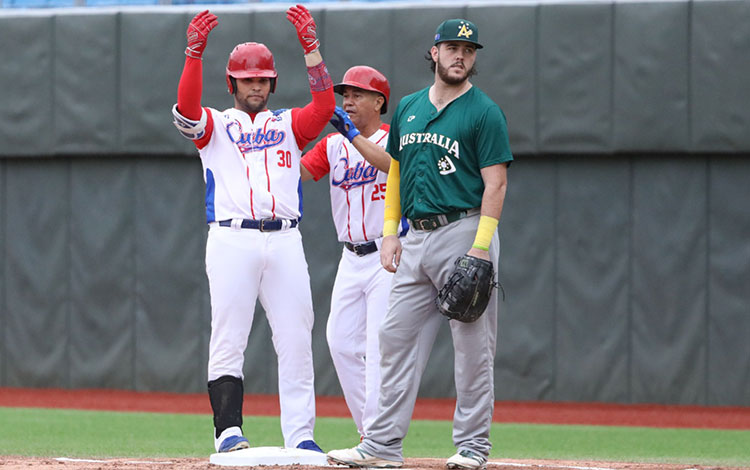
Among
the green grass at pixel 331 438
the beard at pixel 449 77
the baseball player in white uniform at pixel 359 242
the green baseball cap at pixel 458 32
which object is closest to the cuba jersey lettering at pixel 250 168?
the baseball player in white uniform at pixel 359 242

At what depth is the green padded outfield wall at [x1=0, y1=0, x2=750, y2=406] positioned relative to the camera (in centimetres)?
1045

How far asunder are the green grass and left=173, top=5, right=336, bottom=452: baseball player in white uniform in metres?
1.80

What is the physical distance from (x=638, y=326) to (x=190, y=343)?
4.83 m

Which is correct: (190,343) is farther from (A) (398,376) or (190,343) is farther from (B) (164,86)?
(A) (398,376)

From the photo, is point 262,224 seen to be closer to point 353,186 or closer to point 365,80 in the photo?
point 353,186

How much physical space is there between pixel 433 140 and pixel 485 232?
491 mm

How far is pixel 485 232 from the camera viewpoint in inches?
174

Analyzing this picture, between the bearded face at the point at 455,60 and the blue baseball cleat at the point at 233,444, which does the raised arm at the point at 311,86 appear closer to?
the bearded face at the point at 455,60

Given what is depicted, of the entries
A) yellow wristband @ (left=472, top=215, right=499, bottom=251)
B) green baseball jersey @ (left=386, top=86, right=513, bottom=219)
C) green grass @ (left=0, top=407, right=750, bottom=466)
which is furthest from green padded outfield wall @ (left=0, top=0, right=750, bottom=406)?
yellow wristband @ (left=472, top=215, right=499, bottom=251)

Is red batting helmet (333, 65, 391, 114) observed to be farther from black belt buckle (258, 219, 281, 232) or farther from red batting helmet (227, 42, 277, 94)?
black belt buckle (258, 219, 281, 232)

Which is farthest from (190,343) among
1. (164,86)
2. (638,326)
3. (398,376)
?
(398,376)

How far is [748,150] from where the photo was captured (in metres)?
10.3

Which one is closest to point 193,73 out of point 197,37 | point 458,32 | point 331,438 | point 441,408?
point 197,37

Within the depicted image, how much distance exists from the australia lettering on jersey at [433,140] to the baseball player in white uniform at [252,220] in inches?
25.7
